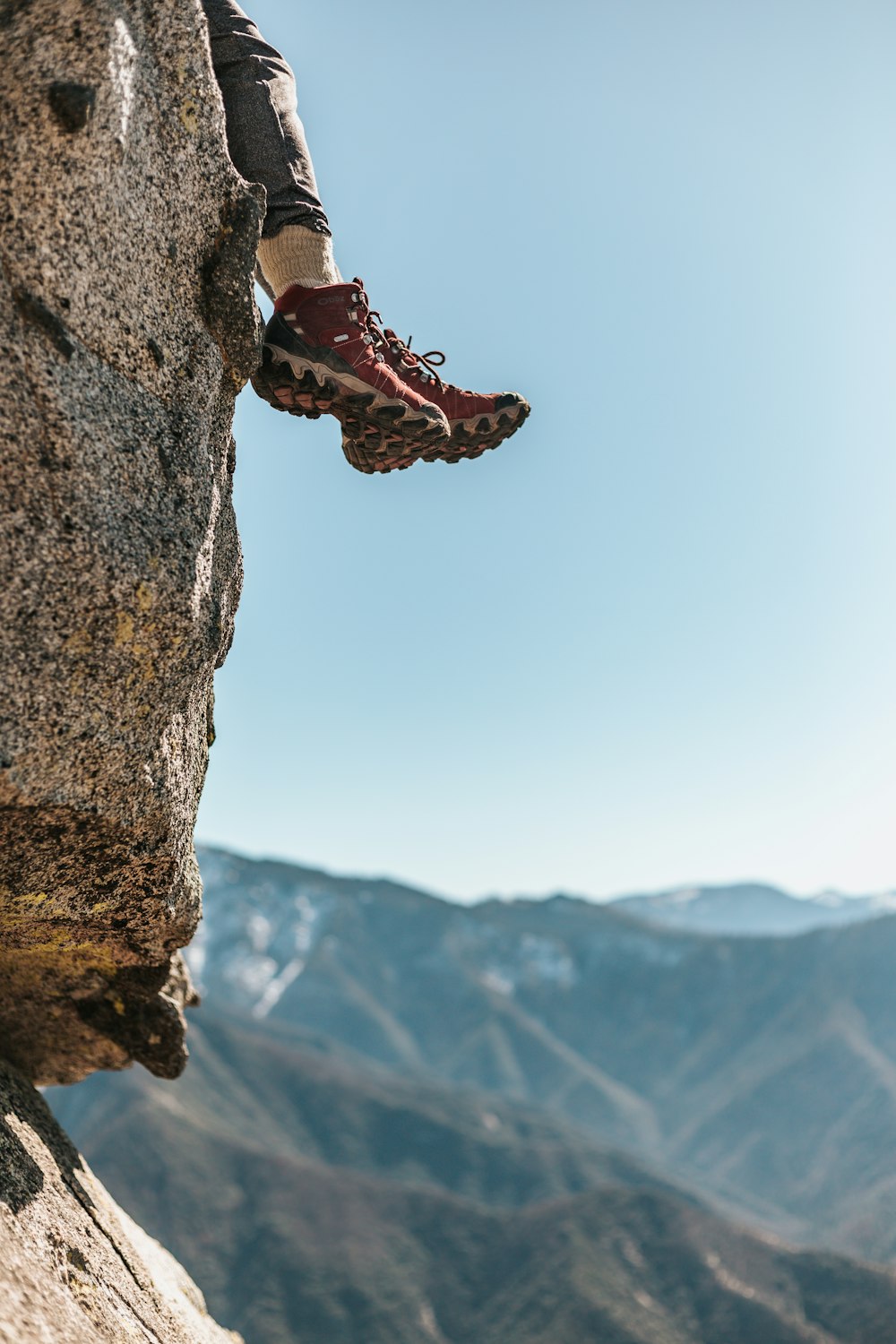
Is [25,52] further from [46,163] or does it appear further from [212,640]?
[212,640]

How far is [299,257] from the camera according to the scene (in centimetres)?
397

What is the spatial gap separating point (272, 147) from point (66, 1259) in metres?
4.29

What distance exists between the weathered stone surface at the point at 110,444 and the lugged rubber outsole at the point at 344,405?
0.17 meters

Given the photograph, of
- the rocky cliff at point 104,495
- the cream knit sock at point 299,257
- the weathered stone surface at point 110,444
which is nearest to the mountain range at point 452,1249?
the rocky cliff at point 104,495

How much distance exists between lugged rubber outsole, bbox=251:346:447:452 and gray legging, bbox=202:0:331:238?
1.73ft

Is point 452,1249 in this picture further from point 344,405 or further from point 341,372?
point 341,372

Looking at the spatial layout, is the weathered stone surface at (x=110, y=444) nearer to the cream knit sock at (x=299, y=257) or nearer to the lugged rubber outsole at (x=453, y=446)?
the cream knit sock at (x=299, y=257)

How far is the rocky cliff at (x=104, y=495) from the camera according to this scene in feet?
10.1

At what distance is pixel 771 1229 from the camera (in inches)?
4638

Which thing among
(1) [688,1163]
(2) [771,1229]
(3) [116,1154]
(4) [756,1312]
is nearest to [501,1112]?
(2) [771,1229]

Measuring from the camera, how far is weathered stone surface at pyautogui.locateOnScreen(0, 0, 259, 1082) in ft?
10.0

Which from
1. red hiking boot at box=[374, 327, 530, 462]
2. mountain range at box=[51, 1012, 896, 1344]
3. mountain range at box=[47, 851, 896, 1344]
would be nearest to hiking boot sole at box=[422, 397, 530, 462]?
red hiking boot at box=[374, 327, 530, 462]

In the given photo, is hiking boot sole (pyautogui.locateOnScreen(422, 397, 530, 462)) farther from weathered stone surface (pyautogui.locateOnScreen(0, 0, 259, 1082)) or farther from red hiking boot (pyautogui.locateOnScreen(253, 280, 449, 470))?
weathered stone surface (pyautogui.locateOnScreen(0, 0, 259, 1082))

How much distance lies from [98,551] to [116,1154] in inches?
3799
